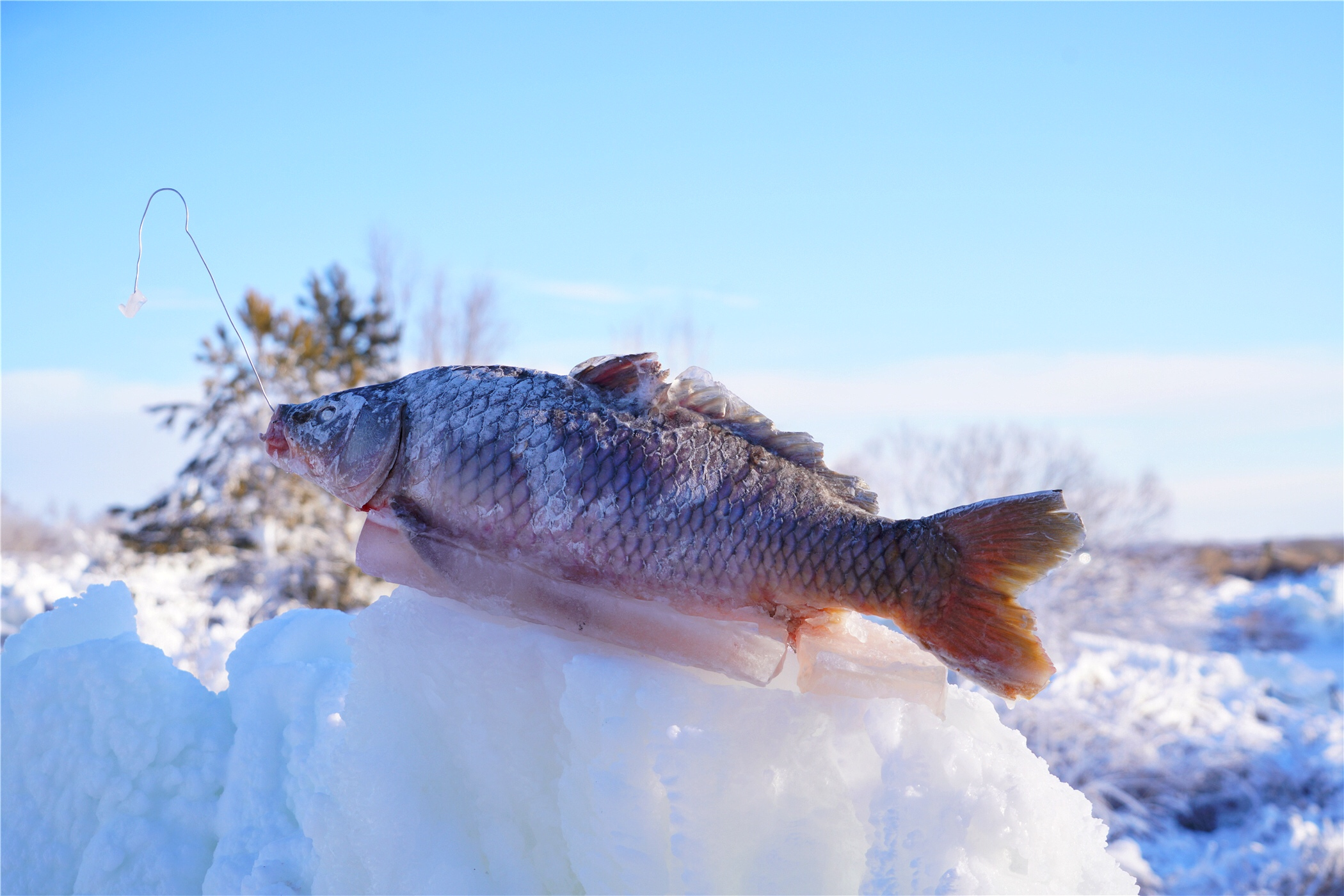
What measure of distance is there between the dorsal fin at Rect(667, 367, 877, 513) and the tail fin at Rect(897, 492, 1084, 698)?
0.12 meters

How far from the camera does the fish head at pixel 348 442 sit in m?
1.21

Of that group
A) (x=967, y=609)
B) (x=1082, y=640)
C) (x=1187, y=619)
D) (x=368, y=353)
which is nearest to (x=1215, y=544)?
(x=1187, y=619)

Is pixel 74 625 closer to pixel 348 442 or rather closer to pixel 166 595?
pixel 348 442

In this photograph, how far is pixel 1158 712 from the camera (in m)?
7.24

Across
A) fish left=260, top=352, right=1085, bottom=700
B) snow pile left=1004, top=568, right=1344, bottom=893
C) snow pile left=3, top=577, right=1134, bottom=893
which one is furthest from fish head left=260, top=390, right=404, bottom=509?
snow pile left=1004, top=568, right=1344, bottom=893

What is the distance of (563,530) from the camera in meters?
1.14

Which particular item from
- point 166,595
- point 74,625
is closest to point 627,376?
point 74,625

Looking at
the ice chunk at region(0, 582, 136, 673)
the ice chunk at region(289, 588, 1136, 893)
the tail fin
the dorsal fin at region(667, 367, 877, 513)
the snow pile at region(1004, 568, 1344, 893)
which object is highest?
the dorsal fin at region(667, 367, 877, 513)

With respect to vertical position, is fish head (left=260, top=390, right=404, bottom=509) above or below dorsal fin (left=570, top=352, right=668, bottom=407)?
below

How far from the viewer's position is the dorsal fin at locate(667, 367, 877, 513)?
1.16 m

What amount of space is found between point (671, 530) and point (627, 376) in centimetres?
24

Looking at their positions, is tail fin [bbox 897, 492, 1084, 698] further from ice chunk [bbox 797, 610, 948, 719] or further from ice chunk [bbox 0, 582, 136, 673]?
ice chunk [bbox 0, 582, 136, 673]

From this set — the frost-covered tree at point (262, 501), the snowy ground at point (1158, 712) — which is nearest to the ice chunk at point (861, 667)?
the snowy ground at point (1158, 712)

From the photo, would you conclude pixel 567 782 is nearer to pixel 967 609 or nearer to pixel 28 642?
pixel 967 609
